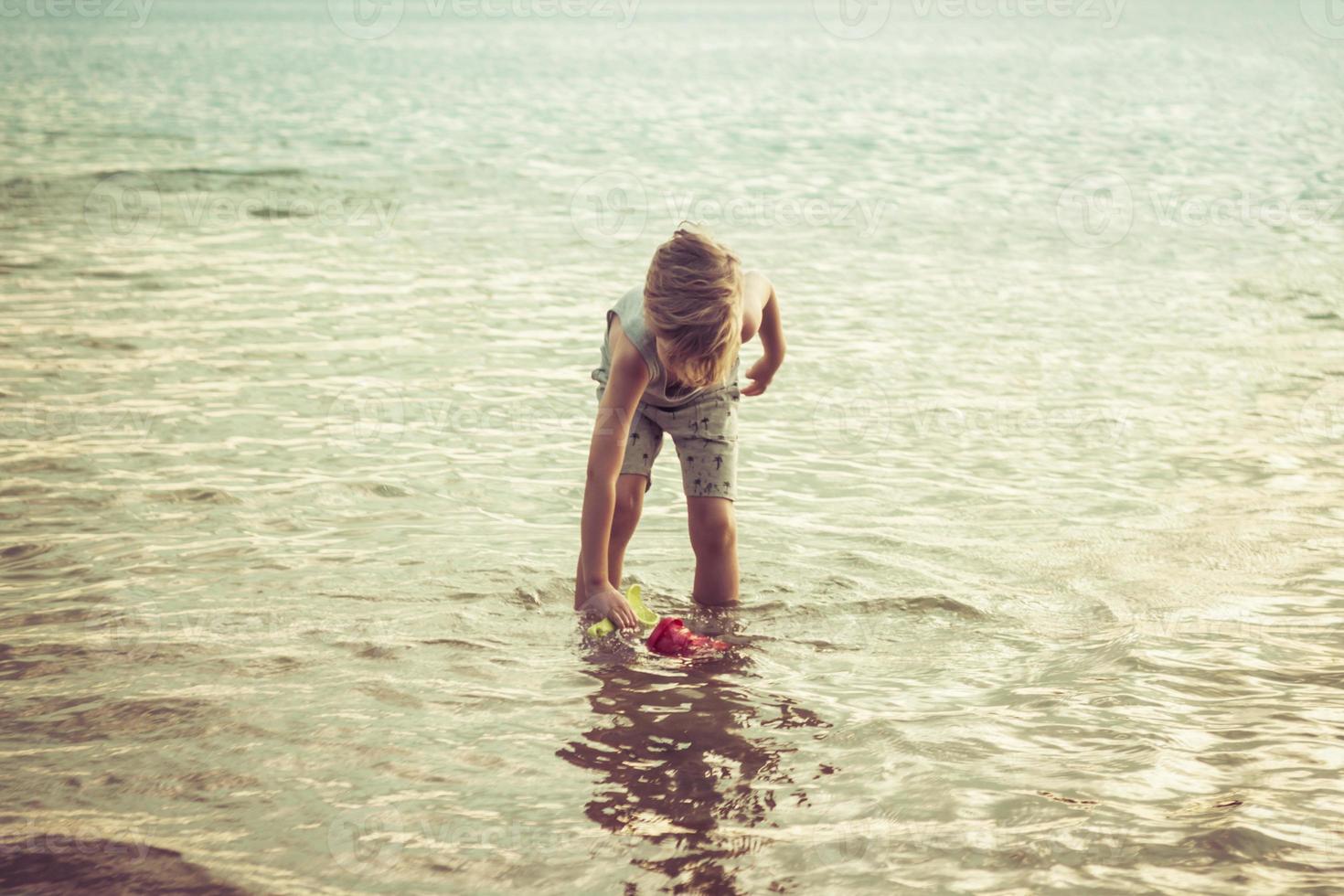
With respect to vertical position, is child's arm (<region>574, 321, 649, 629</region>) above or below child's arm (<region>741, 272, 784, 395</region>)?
below

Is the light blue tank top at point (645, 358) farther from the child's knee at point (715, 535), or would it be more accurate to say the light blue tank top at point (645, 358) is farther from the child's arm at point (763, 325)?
the child's knee at point (715, 535)

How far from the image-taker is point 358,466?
643cm

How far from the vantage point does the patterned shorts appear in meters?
4.73

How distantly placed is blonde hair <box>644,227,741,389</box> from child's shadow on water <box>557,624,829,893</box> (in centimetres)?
96

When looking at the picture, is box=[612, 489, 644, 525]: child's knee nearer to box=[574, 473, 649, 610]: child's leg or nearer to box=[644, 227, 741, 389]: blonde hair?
box=[574, 473, 649, 610]: child's leg

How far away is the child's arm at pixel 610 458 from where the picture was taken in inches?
168

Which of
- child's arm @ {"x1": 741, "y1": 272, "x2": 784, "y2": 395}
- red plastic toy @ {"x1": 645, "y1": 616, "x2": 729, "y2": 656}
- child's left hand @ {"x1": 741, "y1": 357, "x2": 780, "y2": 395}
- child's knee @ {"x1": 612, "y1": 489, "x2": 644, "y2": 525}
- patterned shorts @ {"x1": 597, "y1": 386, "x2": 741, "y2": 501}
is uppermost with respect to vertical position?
child's arm @ {"x1": 741, "y1": 272, "x2": 784, "y2": 395}

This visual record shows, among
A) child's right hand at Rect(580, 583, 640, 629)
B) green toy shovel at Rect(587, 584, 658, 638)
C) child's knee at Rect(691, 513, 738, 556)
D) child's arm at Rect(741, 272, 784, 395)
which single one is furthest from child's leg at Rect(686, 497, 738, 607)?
child's right hand at Rect(580, 583, 640, 629)

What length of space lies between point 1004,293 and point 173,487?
23.7ft

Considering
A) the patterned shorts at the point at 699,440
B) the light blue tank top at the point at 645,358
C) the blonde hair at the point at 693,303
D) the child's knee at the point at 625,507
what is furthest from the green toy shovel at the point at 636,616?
the blonde hair at the point at 693,303

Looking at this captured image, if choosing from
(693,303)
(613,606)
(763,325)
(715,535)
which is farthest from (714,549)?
(693,303)

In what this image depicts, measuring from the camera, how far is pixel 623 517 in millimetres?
4750

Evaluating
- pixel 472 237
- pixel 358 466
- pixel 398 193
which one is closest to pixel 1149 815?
pixel 358 466

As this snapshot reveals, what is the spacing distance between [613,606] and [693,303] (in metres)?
0.99
